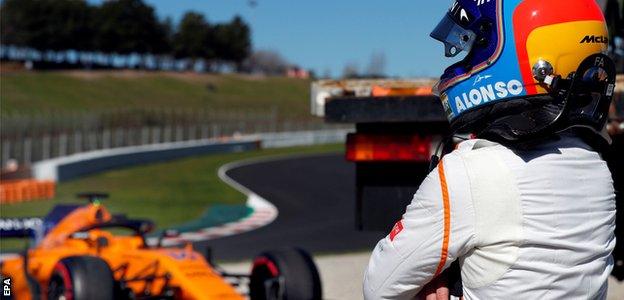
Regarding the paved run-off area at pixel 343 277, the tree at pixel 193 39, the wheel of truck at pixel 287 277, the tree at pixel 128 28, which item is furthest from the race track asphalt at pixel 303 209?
the tree at pixel 193 39

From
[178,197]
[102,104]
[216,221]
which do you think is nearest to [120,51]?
[102,104]

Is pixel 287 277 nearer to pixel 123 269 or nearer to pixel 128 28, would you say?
pixel 123 269

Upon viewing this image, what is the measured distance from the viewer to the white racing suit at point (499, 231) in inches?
67.6

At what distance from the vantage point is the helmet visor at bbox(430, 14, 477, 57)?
1.89 meters

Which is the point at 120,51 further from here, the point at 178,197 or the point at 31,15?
the point at 178,197

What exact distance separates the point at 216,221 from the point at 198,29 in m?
71.4

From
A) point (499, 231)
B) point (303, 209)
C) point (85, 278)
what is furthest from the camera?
point (303, 209)

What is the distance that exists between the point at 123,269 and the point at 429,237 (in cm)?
640

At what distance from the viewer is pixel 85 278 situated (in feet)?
21.5

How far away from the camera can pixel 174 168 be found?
31.6 m

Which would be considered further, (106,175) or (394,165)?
(106,175)

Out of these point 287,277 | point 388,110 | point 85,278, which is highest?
point 388,110

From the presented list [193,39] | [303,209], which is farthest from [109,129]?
[193,39]

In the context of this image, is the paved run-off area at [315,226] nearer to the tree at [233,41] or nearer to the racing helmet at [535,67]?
the racing helmet at [535,67]
